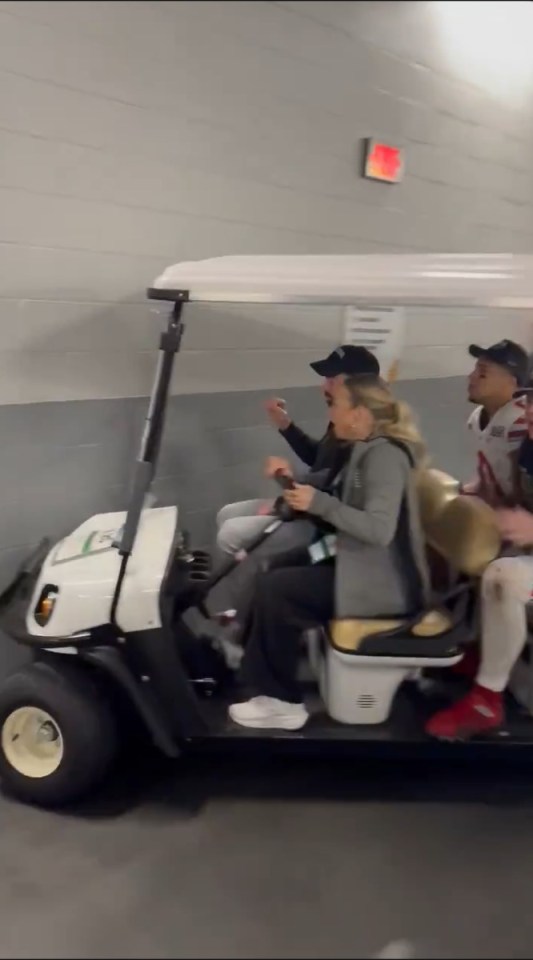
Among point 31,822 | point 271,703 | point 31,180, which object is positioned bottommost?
point 31,822

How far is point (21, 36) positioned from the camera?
9.84 feet

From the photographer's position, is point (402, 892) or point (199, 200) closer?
point (402, 892)

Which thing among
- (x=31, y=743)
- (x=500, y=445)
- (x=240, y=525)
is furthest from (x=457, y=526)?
(x=31, y=743)

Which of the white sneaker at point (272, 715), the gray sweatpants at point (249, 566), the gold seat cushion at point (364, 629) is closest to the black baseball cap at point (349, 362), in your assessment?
the gray sweatpants at point (249, 566)

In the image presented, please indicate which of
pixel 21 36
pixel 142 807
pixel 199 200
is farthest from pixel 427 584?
pixel 21 36

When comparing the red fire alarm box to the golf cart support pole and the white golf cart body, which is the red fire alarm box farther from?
the golf cart support pole

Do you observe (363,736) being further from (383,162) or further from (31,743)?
(383,162)

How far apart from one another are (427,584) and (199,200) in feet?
5.95

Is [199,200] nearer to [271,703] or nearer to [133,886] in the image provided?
[271,703]

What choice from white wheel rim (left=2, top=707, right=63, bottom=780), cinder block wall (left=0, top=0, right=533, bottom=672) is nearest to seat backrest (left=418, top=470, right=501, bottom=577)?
cinder block wall (left=0, top=0, right=533, bottom=672)

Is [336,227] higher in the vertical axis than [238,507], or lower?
higher

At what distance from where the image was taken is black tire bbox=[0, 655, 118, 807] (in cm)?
266

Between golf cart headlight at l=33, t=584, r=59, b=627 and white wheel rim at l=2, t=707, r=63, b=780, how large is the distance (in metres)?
0.27

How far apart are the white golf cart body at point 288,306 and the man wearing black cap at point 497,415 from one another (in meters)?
Result: 0.34
